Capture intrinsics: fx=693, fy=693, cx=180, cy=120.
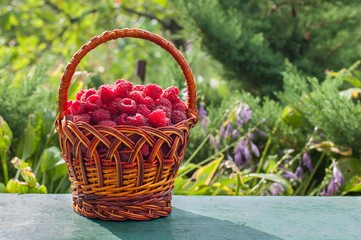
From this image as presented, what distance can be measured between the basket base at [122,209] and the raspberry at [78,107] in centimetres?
23

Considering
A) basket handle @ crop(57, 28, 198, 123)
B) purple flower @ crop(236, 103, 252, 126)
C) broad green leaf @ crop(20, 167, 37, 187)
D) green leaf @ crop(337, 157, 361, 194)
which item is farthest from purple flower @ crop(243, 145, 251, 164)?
basket handle @ crop(57, 28, 198, 123)

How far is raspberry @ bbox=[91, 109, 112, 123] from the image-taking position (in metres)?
1.70

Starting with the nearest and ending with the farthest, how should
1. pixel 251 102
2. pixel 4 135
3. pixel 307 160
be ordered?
pixel 4 135 < pixel 307 160 < pixel 251 102

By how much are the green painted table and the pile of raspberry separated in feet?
0.87

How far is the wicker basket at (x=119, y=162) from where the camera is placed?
66.3 inches

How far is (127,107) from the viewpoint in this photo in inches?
67.7

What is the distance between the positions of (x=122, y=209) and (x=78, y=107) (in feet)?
0.93

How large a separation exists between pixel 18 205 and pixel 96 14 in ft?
14.4

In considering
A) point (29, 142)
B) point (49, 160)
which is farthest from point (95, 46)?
point (29, 142)

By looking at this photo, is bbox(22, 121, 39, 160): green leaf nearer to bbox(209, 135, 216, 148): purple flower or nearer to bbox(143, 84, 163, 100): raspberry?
bbox(209, 135, 216, 148): purple flower

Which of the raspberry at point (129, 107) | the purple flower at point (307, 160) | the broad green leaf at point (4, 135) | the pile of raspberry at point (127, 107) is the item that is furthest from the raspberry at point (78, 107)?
the purple flower at point (307, 160)

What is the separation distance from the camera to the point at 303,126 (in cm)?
320

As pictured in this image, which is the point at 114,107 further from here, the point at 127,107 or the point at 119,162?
the point at 119,162

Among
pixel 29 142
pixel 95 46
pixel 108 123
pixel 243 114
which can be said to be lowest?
pixel 29 142
